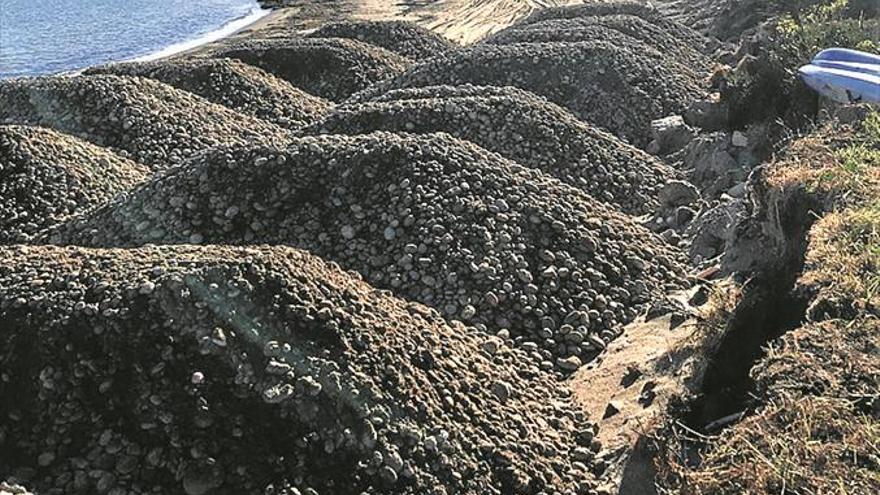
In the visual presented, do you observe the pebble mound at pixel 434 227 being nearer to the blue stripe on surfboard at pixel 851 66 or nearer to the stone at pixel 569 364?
the stone at pixel 569 364

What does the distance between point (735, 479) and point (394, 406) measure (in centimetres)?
169

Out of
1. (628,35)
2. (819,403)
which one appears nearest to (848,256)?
(819,403)

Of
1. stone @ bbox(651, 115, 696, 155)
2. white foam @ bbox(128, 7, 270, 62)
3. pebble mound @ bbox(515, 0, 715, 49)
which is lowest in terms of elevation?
white foam @ bbox(128, 7, 270, 62)

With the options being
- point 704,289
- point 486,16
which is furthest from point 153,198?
point 486,16

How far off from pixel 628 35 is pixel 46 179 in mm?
9232

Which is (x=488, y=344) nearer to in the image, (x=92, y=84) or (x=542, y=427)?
(x=542, y=427)

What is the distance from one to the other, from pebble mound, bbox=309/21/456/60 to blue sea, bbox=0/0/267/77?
397 inches

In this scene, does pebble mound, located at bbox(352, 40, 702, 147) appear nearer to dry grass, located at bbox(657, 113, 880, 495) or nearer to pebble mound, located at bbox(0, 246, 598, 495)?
dry grass, located at bbox(657, 113, 880, 495)

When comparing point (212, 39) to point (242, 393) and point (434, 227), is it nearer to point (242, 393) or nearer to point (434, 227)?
point (434, 227)

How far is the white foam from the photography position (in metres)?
25.2

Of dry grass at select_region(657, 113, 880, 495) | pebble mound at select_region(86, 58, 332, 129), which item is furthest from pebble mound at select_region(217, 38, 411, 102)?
dry grass at select_region(657, 113, 880, 495)

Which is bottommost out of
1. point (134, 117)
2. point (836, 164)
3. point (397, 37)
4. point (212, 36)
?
point (212, 36)

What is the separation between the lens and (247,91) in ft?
39.3

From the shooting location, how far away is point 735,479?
338 cm
